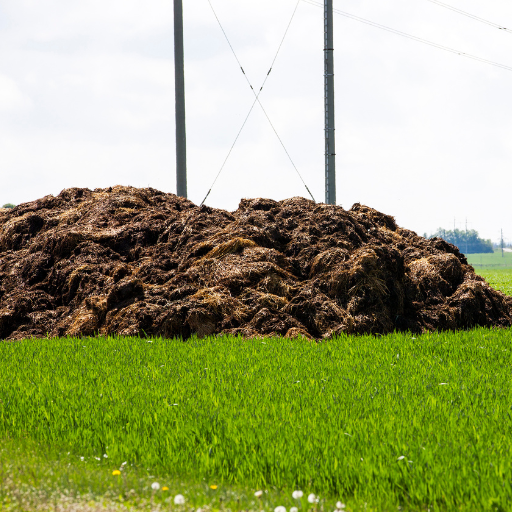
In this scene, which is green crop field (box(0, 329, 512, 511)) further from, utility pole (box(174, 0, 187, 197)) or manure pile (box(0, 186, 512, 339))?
utility pole (box(174, 0, 187, 197))

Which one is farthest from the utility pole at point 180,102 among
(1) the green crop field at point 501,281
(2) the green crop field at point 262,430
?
(1) the green crop field at point 501,281

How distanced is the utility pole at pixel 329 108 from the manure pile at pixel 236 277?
125 inches

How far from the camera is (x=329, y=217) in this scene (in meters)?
13.3

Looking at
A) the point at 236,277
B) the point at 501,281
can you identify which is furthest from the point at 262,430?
the point at 501,281

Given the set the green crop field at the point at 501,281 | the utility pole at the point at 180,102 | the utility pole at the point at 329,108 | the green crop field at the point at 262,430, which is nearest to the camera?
A: the green crop field at the point at 262,430

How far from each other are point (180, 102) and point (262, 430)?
1464 centimetres

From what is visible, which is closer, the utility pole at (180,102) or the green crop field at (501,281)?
the utility pole at (180,102)

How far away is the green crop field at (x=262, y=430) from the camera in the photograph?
4223mm

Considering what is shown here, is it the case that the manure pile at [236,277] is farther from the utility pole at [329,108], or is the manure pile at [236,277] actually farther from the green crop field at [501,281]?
the green crop field at [501,281]

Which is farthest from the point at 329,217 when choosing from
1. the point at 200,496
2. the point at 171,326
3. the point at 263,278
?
the point at 200,496

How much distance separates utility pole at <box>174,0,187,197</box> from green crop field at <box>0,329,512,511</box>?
33.6 ft

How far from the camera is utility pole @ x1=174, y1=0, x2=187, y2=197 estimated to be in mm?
17875

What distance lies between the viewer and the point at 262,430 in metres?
5.10

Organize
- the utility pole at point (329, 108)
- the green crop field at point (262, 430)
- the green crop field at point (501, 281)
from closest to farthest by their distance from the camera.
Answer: the green crop field at point (262, 430)
the utility pole at point (329, 108)
the green crop field at point (501, 281)
